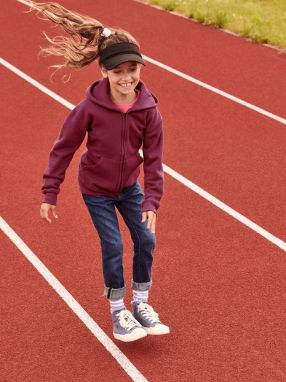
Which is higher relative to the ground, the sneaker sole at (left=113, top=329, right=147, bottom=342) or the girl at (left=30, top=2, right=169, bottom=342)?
the girl at (left=30, top=2, right=169, bottom=342)

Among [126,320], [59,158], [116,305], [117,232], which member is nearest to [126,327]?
[126,320]

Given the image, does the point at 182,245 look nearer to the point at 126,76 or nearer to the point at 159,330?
the point at 159,330

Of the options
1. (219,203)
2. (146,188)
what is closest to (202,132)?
(219,203)

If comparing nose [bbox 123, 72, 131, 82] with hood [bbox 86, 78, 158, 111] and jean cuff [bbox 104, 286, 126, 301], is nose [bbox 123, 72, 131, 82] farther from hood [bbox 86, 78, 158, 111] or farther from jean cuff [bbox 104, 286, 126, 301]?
jean cuff [bbox 104, 286, 126, 301]

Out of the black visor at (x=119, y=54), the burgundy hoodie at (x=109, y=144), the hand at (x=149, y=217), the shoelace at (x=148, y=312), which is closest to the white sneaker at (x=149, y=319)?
the shoelace at (x=148, y=312)

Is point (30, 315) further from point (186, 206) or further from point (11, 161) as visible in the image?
point (11, 161)

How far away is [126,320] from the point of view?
5.50 meters

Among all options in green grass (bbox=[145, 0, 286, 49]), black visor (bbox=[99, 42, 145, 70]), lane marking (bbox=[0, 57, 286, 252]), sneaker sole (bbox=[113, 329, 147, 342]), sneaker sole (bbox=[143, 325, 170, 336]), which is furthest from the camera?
green grass (bbox=[145, 0, 286, 49])

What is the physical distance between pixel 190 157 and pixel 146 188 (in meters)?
3.55

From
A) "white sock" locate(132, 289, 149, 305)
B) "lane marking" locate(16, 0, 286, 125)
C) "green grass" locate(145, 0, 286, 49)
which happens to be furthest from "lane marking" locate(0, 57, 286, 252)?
"green grass" locate(145, 0, 286, 49)

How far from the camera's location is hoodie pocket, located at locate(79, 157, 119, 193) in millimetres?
5242

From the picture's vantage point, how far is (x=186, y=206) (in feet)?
25.4

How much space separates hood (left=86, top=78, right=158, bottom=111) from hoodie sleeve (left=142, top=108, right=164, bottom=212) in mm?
88

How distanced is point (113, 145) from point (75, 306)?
1465mm
